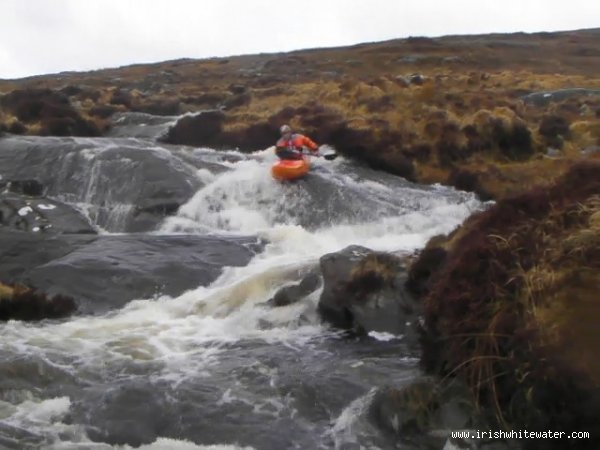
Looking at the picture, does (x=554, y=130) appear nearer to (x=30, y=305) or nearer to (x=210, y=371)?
(x=30, y=305)

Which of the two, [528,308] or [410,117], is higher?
[410,117]

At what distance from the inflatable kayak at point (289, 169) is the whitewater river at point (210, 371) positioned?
3.09 m

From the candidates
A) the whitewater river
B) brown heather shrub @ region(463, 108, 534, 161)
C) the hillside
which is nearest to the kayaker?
the hillside

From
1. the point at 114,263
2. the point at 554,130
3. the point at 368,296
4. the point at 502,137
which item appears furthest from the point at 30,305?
the point at 554,130

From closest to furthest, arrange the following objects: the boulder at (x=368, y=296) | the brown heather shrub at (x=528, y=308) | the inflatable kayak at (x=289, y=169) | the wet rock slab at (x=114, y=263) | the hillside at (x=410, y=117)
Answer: the brown heather shrub at (x=528, y=308) < the boulder at (x=368, y=296) < the wet rock slab at (x=114, y=263) < the inflatable kayak at (x=289, y=169) < the hillside at (x=410, y=117)

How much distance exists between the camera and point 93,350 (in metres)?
11.9

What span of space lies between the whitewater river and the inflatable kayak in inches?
121

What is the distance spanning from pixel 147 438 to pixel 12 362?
2.91m

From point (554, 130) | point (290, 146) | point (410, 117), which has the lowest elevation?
point (290, 146)

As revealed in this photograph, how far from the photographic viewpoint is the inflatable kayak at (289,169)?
2194 cm

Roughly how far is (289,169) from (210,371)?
448 inches

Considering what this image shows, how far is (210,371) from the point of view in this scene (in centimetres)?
1114

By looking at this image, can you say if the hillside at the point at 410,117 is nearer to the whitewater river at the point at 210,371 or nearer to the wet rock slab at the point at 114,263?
the whitewater river at the point at 210,371

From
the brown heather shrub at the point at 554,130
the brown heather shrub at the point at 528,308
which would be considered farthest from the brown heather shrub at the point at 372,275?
the brown heather shrub at the point at 554,130
